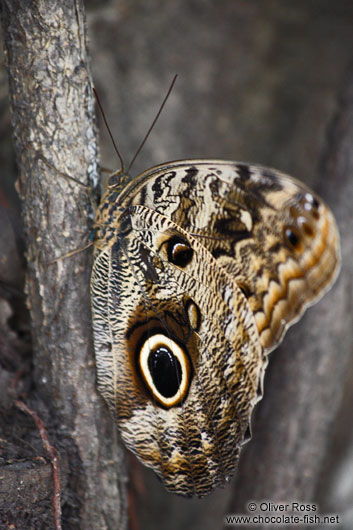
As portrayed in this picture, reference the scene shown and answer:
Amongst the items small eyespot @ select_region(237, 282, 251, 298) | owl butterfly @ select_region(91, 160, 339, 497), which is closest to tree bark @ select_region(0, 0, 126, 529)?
owl butterfly @ select_region(91, 160, 339, 497)

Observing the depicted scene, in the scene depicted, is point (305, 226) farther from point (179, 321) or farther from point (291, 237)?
point (179, 321)

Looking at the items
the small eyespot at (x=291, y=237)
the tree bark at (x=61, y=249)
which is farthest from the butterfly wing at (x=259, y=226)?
the tree bark at (x=61, y=249)

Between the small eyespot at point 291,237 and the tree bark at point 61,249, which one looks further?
the small eyespot at point 291,237

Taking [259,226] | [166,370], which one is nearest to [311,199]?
[259,226]

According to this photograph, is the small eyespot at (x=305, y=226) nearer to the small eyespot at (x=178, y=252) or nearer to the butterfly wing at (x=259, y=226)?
the butterfly wing at (x=259, y=226)

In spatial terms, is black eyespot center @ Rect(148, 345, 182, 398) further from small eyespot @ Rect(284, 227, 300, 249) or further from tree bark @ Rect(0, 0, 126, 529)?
small eyespot @ Rect(284, 227, 300, 249)
